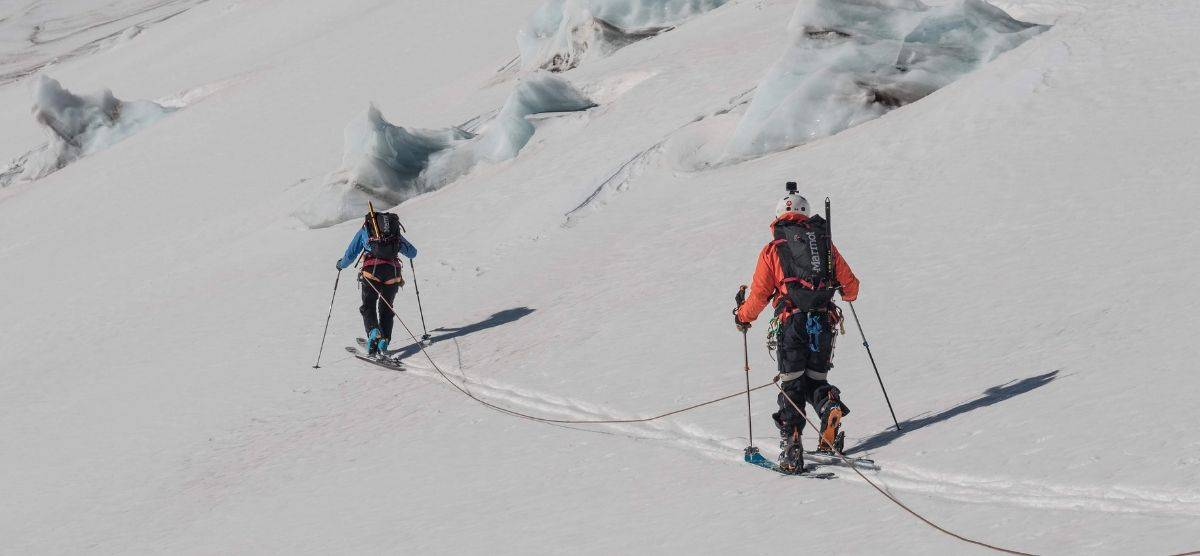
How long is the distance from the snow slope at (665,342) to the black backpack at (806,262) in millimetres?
1130

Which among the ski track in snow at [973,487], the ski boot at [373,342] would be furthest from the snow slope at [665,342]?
the ski boot at [373,342]

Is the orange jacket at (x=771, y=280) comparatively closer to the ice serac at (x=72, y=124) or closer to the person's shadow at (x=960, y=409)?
the person's shadow at (x=960, y=409)

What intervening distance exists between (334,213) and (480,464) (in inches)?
463

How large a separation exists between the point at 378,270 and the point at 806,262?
733 cm

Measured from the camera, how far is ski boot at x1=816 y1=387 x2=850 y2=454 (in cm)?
822

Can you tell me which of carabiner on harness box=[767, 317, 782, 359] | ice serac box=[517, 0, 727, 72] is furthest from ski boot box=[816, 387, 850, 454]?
ice serac box=[517, 0, 727, 72]

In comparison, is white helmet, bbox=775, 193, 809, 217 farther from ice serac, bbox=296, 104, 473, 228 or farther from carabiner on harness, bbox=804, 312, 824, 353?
ice serac, bbox=296, 104, 473, 228

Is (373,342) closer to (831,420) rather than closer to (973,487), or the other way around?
(831,420)

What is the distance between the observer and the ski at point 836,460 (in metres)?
7.96

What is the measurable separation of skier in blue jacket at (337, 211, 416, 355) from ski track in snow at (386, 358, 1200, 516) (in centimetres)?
414

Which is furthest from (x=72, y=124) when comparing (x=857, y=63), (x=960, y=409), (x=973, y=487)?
(x=973, y=487)

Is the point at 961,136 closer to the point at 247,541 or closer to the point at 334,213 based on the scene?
the point at 247,541

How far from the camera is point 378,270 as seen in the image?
1440 centimetres

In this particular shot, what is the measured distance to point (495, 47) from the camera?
108 ft
